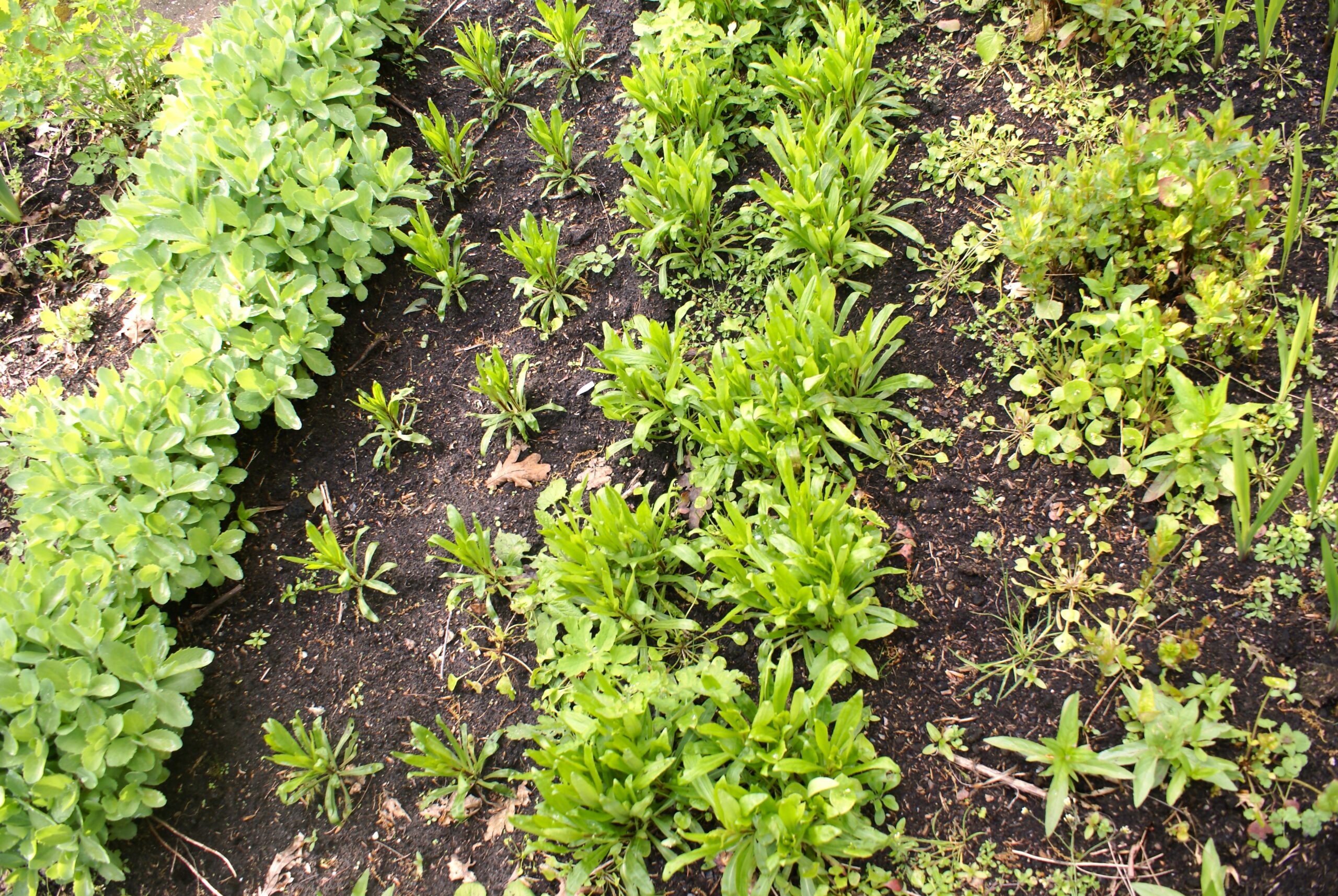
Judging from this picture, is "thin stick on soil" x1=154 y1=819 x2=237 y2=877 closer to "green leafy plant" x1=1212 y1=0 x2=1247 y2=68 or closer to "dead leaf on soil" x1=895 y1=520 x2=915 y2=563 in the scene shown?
"dead leaf on soil" x1=895 y1=520 x2=915 y2=563

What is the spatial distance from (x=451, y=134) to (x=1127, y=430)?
2.95 m

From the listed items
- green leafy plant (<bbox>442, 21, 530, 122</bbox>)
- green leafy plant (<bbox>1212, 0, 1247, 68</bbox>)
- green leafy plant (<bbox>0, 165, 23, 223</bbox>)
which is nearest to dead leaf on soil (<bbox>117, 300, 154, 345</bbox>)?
green leafy plant (<bbox>0, 165, 23, 223</bbox>)

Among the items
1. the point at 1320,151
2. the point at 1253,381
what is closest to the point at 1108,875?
the point at 1253,381

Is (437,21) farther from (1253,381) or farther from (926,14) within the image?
(1253,381)

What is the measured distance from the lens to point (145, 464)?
8.63ft

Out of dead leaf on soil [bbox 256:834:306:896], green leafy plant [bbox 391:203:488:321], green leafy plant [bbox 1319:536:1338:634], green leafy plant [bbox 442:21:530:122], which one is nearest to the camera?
green leafy plant [bbox 1319:536:1338:634]

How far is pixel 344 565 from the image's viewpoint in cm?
272

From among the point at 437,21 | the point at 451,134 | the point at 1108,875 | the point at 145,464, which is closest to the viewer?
the point at 1108,875

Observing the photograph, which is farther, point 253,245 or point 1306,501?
point 253,245

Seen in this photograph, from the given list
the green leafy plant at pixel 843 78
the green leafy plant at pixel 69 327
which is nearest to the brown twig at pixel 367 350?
the green leafy plant at pixel 69 327

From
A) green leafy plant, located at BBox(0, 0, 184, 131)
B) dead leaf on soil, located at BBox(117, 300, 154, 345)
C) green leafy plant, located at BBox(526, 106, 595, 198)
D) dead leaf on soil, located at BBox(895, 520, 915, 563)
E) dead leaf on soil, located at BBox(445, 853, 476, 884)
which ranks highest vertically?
green leafy plant, located at BBox(0, 0, 184, 131)

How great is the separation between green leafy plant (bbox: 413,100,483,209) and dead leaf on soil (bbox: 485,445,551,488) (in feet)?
4.09

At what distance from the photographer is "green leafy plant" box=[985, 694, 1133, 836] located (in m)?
2.01

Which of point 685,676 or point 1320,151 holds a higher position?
point 1320,151
